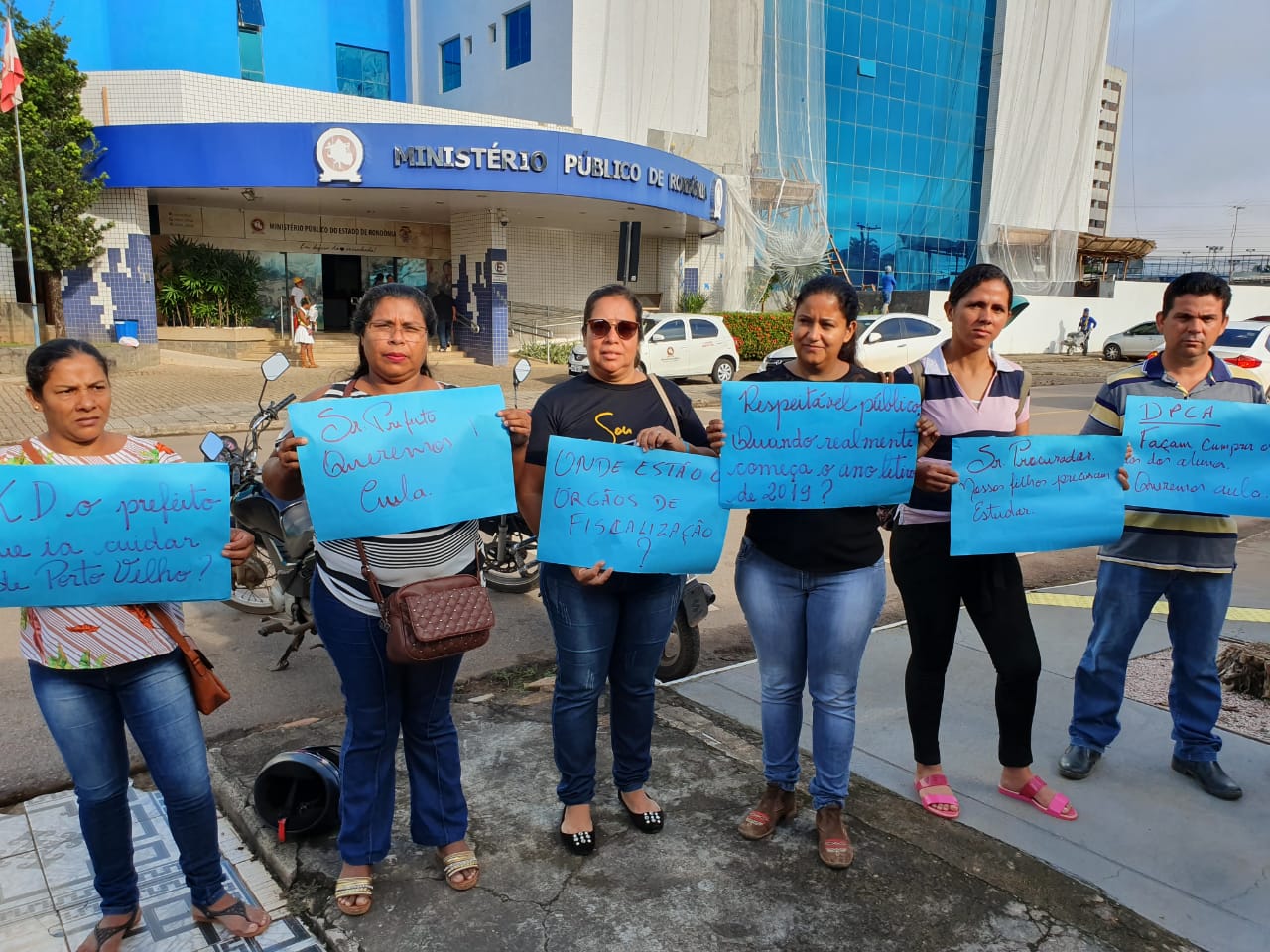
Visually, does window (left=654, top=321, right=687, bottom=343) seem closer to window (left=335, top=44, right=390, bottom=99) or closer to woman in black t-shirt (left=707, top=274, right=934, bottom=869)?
woman in black t-shirt (left=707, top=274, right=934, bottom=869)

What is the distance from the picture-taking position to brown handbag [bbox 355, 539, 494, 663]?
2451mm

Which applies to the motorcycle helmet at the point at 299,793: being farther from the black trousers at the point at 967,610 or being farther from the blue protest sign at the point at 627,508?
the black trousers at the point at 967,610

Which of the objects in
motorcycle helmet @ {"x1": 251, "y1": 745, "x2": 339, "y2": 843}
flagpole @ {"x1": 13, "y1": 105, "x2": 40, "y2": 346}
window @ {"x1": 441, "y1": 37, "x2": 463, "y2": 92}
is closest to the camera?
motorcycle helmet @ {"x1": 251, "y1": 745, "x2": 339, "y2": 843}

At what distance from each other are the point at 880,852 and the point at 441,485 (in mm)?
1949

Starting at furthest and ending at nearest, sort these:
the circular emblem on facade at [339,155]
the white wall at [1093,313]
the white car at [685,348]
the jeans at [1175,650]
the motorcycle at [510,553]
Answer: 1. the white wall at [1093,313]
2. the white car at [685,348]
3. the circular emblem on facade at [339,155]
4. the motorcycle at [510,553]
5. the jeans at [1175,650]

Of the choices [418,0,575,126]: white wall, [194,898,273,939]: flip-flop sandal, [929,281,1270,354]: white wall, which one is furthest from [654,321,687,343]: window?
[929,281,1270,354]: white wall

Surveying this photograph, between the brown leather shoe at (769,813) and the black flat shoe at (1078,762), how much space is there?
123 cm

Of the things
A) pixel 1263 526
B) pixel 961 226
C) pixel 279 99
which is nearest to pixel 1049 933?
pixel 1263 526

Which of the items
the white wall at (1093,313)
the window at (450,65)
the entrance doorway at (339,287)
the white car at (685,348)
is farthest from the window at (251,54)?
the white wall at (1093,313)

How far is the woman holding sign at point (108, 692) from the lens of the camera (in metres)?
2.32

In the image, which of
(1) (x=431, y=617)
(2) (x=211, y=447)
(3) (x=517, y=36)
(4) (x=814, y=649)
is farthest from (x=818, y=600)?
(3) (x=517, y=36)

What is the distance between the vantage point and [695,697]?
427 cm

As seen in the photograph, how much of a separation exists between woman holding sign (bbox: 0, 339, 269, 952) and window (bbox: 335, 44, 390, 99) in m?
32.3

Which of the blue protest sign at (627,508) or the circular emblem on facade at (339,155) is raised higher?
the circular emblem on facade at (339,155)
